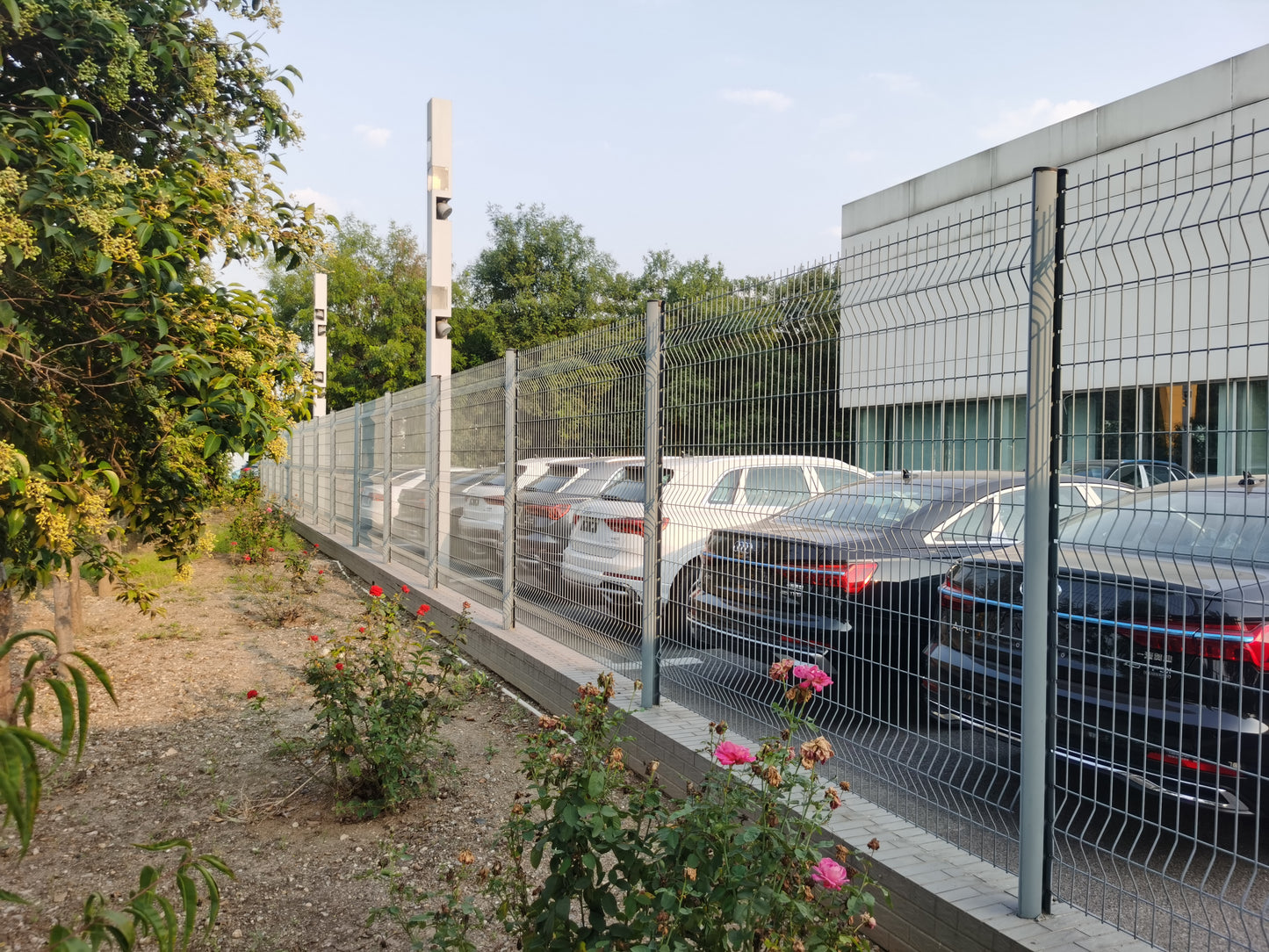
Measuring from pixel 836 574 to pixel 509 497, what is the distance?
168 inches

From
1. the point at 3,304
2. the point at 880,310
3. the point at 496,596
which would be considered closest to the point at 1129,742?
the point at 880,310

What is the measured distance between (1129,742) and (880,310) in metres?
1.77

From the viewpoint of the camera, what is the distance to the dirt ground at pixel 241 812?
148 inches

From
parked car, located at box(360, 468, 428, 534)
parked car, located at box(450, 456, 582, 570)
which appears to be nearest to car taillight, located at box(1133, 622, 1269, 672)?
parked car, located at box(450, 456, 582, 570)

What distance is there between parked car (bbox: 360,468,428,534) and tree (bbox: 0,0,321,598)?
597cm

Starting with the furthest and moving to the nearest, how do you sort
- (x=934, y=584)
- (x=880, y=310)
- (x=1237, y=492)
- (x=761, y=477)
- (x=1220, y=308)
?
1. (x=761, y=477)
2. (x=880, y=310)
3. (x=934, y=584)
4. (x=1220, y=308)
5. (x=1237, y=492)

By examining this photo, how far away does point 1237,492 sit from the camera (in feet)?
8.33

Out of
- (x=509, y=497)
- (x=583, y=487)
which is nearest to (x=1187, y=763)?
(x=583, y=487)

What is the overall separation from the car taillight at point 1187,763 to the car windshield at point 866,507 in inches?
41.4

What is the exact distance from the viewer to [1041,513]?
118 inches

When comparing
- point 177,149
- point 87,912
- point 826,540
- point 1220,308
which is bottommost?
point 87,912

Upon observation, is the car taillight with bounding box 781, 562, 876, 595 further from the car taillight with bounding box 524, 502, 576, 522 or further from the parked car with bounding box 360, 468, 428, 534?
the parked car with bounding box 360, 468, 428, 534

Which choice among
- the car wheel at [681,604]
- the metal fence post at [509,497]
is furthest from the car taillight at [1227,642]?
the metal fence post at [509,497]

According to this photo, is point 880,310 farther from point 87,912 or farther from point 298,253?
point 87,912
